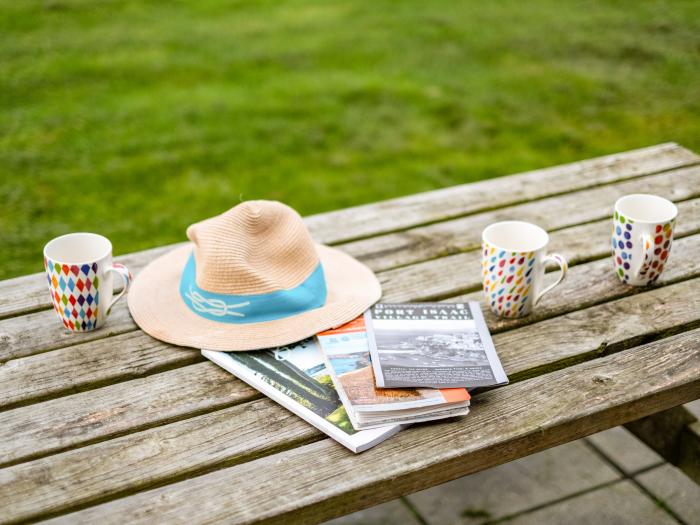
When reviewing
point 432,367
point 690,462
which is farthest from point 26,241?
point 690,462

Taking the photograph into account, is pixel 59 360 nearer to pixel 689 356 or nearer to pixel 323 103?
pixel 689 356

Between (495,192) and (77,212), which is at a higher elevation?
(495,192)

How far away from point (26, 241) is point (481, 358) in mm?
2043

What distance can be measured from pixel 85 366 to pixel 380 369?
0.47 meters

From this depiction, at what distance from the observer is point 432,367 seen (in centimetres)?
124

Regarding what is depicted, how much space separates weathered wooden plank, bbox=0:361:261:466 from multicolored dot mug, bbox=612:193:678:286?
2.33 feet

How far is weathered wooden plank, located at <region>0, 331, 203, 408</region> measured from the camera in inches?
48.9

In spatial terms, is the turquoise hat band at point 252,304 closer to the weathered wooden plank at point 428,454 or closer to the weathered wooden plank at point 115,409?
the weathered wooden plank at point 115,409

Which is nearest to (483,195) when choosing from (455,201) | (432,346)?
(455,201)

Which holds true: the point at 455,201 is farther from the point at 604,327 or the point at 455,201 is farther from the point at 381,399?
the point at 381,399

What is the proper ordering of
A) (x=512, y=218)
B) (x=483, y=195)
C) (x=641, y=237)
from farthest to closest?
1. (x=483, y=195)
2. (x=512, y=218)
3. (x=641, y=237)

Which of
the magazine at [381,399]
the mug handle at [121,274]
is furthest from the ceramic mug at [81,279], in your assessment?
the magazine at [381,399]

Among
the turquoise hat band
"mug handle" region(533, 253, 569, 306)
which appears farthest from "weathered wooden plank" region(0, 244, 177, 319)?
"mug handle" region(533, 253, 569, 306)

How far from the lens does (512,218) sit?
1759 mm
